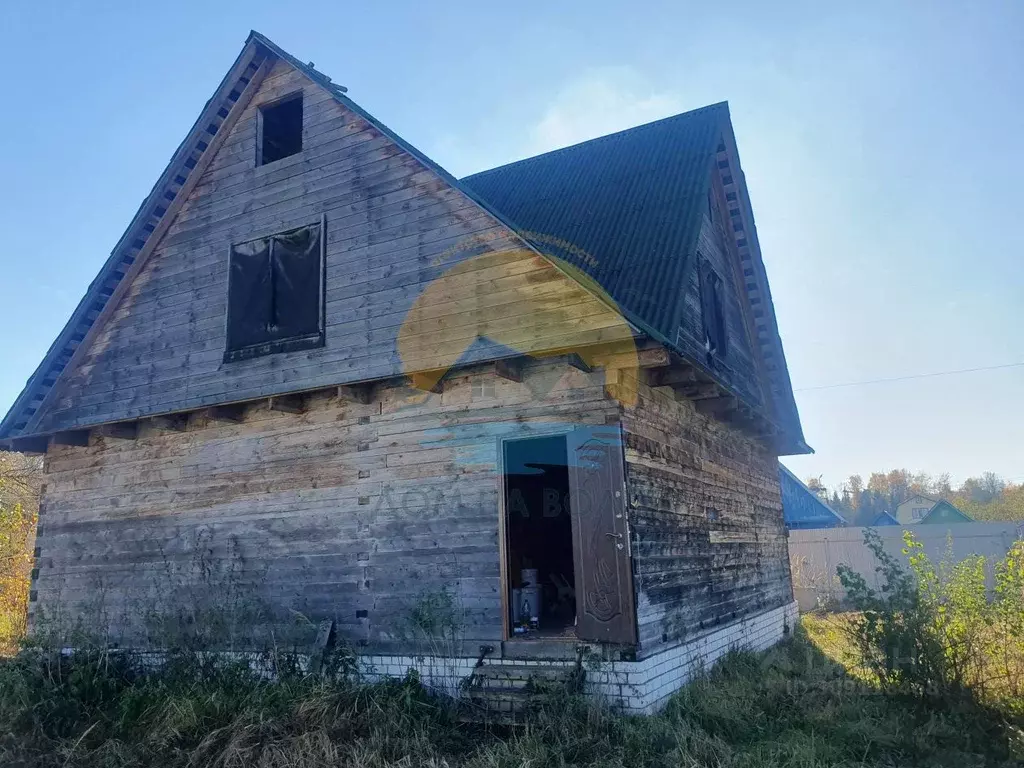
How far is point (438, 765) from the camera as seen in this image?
6133 mm

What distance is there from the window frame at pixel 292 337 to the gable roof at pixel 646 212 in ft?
7.30

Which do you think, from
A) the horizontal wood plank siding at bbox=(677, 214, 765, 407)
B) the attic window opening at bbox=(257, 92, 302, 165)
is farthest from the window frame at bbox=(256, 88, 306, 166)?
the horizontal wood plank siding at bbox=(677, 214, 765, 407)

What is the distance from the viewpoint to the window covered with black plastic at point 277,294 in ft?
31.1

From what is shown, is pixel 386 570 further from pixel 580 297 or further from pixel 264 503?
pixel 580 297

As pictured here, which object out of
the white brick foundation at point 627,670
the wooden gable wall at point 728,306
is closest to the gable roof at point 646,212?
the wooden gable wall at point 728,306

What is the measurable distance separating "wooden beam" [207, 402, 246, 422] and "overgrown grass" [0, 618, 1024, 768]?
3.00 m

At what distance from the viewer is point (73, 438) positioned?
11125mm

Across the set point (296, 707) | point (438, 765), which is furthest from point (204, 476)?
point (438, 765)

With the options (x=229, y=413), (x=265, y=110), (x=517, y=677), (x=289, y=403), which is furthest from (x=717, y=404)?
(x=265, y=110)

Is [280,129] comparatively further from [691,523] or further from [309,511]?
[691,523]

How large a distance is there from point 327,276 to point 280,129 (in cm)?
322

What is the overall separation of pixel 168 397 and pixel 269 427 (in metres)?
1.63

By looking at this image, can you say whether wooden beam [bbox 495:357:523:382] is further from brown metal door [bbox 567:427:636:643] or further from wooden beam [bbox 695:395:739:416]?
wooden beam [bbox 695:395:739:416]

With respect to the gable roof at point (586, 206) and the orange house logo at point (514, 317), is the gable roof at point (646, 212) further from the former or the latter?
the orange house logo at point (514, 317)
